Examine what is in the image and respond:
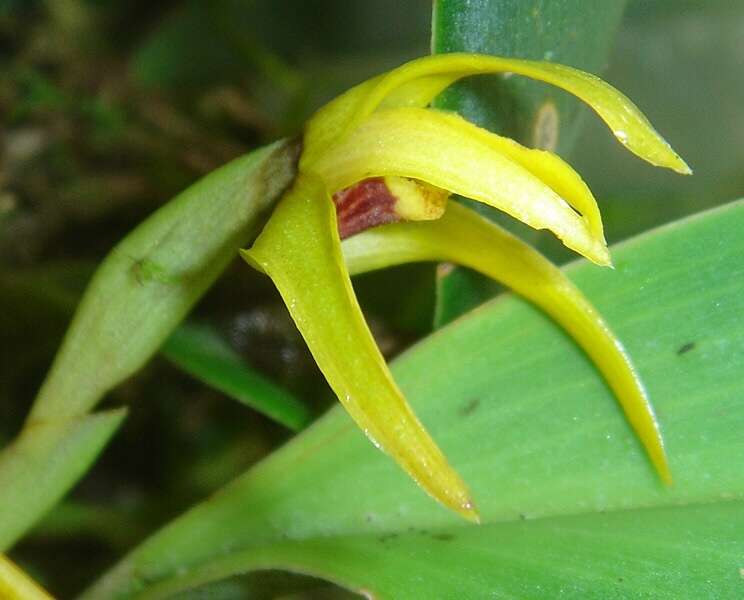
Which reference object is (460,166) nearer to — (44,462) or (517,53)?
(517,53)

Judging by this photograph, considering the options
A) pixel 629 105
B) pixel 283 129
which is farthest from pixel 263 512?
pixel 283 129

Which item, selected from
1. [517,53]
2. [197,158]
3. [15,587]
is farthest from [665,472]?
[197,158]

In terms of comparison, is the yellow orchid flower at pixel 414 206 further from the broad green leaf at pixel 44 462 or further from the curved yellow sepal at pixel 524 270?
the broad green leaf at pixel 44 462

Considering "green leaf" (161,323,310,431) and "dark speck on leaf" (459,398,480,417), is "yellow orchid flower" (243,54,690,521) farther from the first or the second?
"green leaf" (161,323,310,431)

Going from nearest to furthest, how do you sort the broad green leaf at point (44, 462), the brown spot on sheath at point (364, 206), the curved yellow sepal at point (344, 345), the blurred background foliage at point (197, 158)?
the curved yellow sepal at point (344, 345)
the brown spot on sheath at point (364, 206)
the broad green leaf at point (44, 462)
the blurred background foliage at point (197, 158)

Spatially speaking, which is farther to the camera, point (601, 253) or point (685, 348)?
point (685, 348)

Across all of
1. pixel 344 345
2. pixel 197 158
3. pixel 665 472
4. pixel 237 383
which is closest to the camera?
pixel 344 345

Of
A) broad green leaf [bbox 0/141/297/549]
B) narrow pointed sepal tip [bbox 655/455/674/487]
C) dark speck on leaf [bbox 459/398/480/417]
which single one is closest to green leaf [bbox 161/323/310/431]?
broad green leaf [bbox 0/141/297/549]

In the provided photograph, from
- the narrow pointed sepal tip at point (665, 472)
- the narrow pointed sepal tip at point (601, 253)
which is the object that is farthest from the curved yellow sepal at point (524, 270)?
the narrow pointed sepal tip at point (601, 253)
